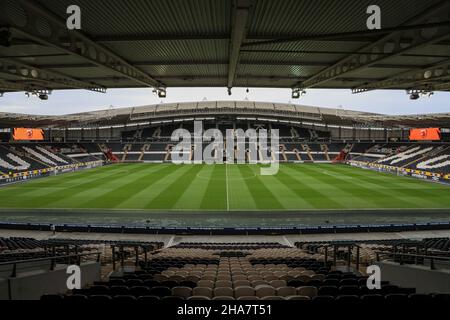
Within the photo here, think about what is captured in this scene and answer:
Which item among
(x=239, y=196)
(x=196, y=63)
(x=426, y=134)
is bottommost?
(x=239, y=196)

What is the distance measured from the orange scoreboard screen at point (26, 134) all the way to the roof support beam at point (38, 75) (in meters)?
39.6

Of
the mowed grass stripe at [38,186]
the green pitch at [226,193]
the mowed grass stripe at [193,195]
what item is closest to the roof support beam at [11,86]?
the green pitch at [226,193]

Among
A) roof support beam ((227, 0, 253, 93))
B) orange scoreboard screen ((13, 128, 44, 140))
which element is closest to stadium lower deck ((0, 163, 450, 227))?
roof support beam ((227, 0, 253, 93))

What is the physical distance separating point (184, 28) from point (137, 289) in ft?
29.1

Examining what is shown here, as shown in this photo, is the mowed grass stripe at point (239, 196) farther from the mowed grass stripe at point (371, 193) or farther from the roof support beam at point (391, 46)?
the roof support beam at point (391, 46)

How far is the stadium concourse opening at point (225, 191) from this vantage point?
654 cm

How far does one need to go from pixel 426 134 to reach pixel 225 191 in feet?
130

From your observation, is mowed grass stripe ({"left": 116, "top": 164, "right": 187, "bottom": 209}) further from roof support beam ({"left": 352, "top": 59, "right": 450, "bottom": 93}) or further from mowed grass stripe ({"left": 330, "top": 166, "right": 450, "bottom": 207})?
mowed grass stripe ({"left": 330, "top": 166, "right": 450, "bottom": 207})

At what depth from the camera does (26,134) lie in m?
51.6

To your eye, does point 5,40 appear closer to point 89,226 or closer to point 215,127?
point 89,226

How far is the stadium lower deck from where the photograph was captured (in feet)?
76.3

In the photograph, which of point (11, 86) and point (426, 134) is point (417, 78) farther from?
point (426, 134)

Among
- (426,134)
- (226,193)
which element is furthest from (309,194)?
(426,134)

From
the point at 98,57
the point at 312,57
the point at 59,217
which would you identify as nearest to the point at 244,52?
the point at 312,57
